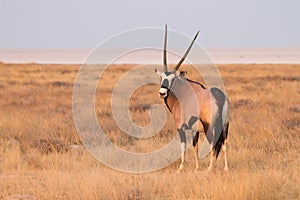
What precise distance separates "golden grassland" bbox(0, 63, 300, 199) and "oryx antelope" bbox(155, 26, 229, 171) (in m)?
0.59

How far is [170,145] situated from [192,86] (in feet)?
7.97

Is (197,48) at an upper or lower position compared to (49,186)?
upper

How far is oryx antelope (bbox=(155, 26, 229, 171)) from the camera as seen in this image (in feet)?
26.5

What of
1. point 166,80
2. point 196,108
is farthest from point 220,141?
point 166,80

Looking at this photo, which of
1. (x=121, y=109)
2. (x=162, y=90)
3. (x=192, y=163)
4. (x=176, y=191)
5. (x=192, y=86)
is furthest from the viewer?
(x=121, y=109)

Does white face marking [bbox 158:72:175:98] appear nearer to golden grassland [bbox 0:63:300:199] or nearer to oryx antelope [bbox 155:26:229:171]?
oryx antelope [bbox 155:26:229:171]

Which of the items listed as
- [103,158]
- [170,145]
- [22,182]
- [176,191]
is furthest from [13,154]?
[176,191]

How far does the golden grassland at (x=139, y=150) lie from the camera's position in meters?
6.38

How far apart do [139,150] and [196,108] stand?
2428 millimetres

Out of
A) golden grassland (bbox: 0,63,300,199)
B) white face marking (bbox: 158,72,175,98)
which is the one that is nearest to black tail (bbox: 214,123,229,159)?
golden grassland (bbox: 0,63,300,199)

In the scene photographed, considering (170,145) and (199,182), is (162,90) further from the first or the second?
(170,145)

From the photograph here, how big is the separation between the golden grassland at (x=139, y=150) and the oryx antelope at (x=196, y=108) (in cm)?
59

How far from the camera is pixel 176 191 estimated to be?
21.2ft

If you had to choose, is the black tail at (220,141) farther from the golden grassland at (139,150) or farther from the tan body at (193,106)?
the golden grassland at (139,150)
